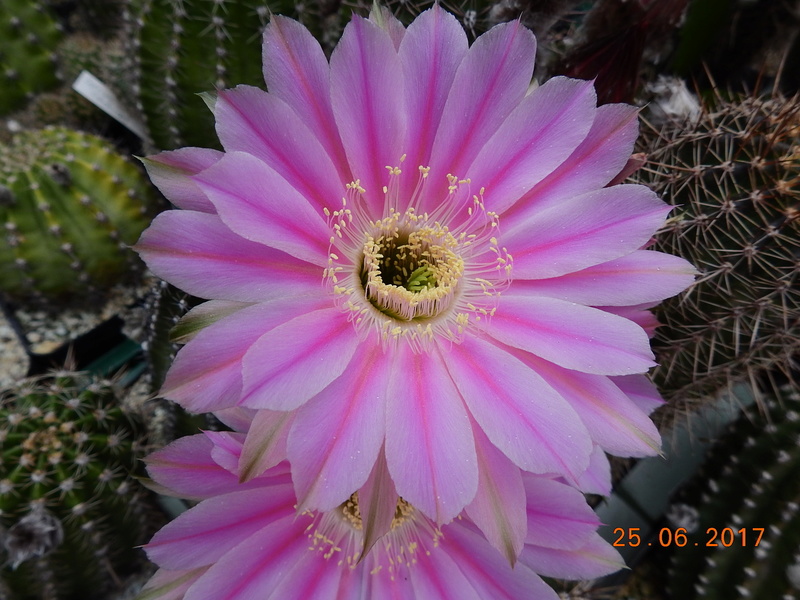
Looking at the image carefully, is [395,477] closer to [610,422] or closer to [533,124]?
[610,422]

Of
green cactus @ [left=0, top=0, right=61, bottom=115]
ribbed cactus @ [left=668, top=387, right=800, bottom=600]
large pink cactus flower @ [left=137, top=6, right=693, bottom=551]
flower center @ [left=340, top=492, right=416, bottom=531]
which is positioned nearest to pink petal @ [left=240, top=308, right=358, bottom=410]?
large pink cactus flower @ [left=137, top=6, right=693, bottom=551]

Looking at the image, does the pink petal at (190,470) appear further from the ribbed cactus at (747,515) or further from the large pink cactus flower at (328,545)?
the ribbed cactus at (747,515)

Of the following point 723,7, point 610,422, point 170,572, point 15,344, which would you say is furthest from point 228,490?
point 723,7

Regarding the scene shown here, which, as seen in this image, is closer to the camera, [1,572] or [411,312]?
[411,312]

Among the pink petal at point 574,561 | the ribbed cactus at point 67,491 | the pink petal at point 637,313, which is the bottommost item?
the ribbed cactus at point 67,491

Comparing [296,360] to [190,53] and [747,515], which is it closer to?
[190,53]

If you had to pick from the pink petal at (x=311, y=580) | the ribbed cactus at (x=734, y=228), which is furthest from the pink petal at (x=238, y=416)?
the ribbed cactus at (x=734, y=228)

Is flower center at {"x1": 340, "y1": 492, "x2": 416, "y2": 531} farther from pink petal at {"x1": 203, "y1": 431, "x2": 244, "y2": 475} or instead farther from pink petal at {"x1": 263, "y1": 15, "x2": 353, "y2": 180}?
pink petal at {"x1": 263, "y1": 15, "x2": 353, "y2": 180}
